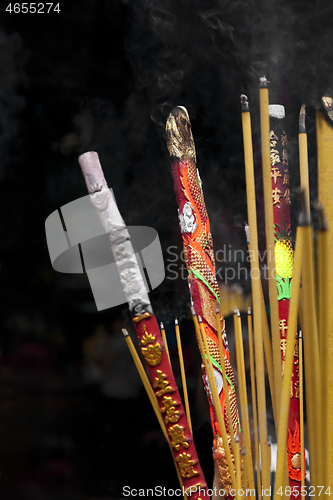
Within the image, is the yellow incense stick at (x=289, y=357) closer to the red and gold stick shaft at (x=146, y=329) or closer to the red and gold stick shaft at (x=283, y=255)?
the red and gold stick shaft at (x=146, y=329)

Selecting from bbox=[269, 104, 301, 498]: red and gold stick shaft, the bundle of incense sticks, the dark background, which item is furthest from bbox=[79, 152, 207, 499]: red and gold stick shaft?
the dark background

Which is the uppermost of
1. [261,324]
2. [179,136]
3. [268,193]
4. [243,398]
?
[179,136]

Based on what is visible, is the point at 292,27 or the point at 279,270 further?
the point at 292,27

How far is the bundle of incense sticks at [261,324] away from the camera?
33 cm

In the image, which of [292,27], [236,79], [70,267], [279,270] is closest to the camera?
[279,270]

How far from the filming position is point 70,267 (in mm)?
1122

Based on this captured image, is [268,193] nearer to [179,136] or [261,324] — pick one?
[261,324]

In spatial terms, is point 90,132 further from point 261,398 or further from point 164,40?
point 261,398

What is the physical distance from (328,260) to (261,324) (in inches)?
5.5

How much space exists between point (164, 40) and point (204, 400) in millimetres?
1143

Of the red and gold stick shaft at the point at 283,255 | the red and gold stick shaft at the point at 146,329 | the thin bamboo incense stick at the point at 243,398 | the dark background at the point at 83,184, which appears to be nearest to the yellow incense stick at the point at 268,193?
Result: the thin bamboo incense stick at the point at 243,398

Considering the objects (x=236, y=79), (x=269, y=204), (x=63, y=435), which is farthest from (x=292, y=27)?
→ (x=63, y=435)

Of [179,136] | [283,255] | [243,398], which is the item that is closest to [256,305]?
[243,398]

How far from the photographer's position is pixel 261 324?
446 millimetres
